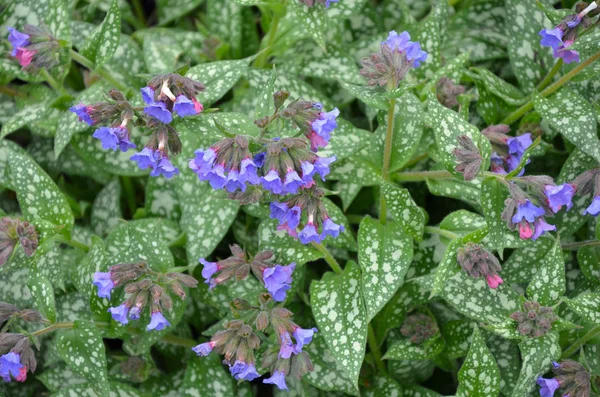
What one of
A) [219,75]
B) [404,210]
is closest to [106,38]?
[219,75]

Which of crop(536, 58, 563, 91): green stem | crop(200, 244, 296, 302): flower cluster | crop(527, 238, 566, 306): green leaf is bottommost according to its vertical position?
crop(527, 238, 566, 306): green leaf

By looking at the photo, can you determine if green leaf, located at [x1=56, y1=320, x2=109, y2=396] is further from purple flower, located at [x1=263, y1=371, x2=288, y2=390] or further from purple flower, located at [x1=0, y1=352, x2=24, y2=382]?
purple flower, located at [x1=263, y1=371, x2=288, y2=390]

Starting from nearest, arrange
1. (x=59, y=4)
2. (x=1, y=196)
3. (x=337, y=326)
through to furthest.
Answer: (x=337, y=326) < (x=59, y=4) < (x=1, y=196)

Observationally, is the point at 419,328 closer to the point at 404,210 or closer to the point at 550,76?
the point at 404,210

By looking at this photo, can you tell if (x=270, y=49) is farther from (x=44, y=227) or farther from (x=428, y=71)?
(x=44, y=227)

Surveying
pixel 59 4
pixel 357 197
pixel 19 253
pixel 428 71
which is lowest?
pixel 357 197

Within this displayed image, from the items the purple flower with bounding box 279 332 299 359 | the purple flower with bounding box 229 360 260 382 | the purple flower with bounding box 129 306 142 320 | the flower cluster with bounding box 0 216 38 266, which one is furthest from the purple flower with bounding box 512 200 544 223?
the flower cluster with bounding box 0 216 38 266

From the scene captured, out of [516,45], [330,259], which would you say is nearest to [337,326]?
[330,259]
